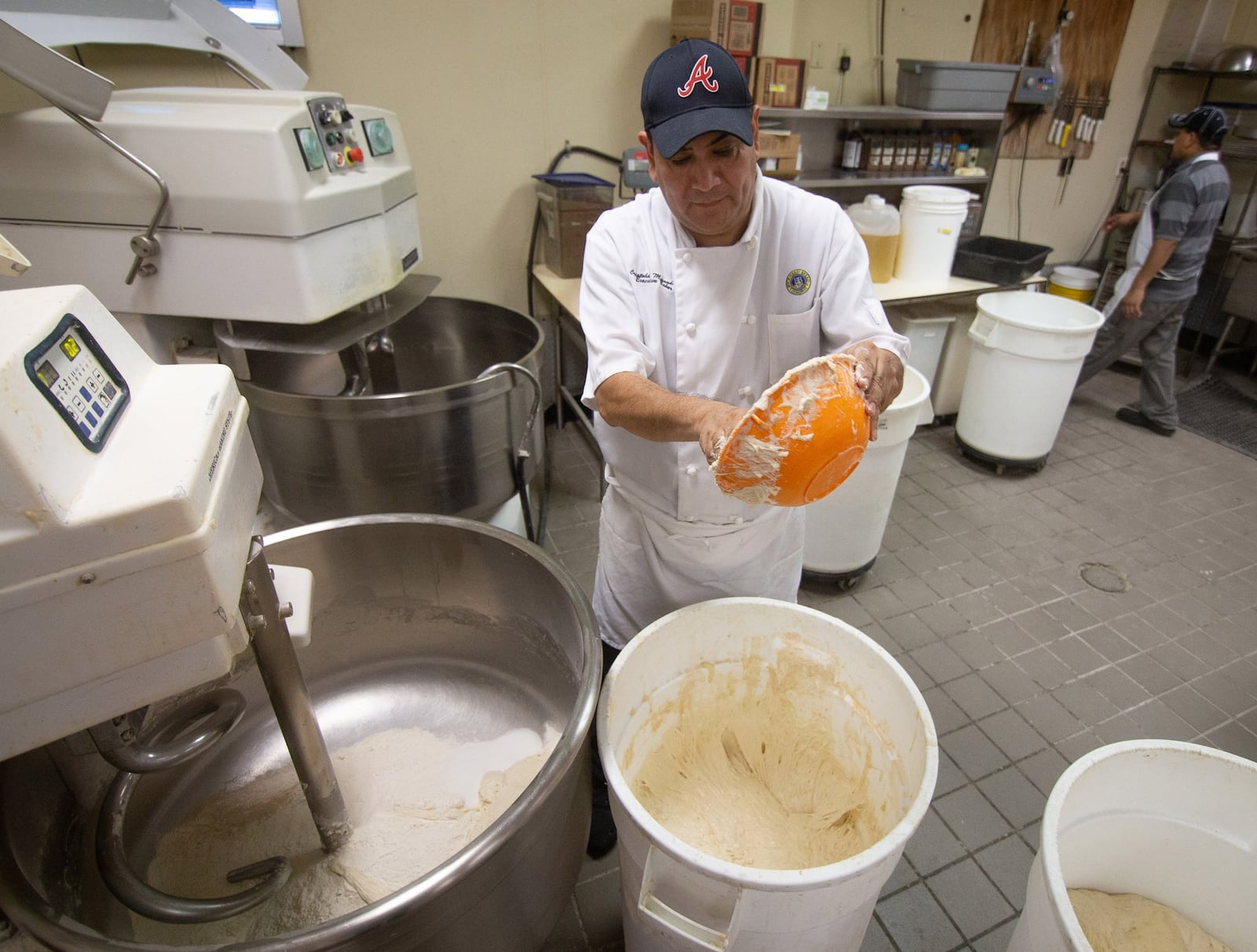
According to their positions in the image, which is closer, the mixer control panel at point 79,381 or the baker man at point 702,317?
the mixer control panel at point 79,381

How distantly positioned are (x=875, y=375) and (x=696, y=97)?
0.52 metres

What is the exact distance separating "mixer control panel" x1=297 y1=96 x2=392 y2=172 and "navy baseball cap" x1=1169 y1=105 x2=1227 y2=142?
3568mm

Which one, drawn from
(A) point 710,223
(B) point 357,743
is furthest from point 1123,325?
(B) point 357,743

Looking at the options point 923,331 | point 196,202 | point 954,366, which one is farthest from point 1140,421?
point 196,202

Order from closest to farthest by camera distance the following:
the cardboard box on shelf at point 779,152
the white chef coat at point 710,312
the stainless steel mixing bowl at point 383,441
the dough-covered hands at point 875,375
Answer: the dough-covered hands at point 875,375
the white chef coat at point 710,312
the stainless steel mixing bowl at point 383,441
the cardboard box on shelf at point 779,152

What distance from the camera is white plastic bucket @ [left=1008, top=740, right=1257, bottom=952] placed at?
41.4 inches

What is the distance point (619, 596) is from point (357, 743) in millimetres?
613

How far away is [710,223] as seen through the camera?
117 centimetres

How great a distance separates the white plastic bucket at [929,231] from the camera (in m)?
3.04

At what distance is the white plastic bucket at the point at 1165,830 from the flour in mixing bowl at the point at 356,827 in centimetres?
89

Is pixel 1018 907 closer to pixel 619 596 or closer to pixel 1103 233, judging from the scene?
pixel 619 596

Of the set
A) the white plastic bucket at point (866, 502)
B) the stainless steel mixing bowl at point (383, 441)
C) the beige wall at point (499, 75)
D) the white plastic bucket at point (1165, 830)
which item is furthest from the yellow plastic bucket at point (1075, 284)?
the white plastic bucket at point (1165, 830)

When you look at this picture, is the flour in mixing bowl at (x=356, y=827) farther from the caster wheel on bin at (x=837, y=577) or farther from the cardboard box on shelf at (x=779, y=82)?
the cardboard box on shelf at (x=779, y=82)

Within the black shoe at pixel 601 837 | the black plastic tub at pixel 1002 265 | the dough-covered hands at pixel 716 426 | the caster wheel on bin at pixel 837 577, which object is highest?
the dough-covered hands at pixel 716 426
